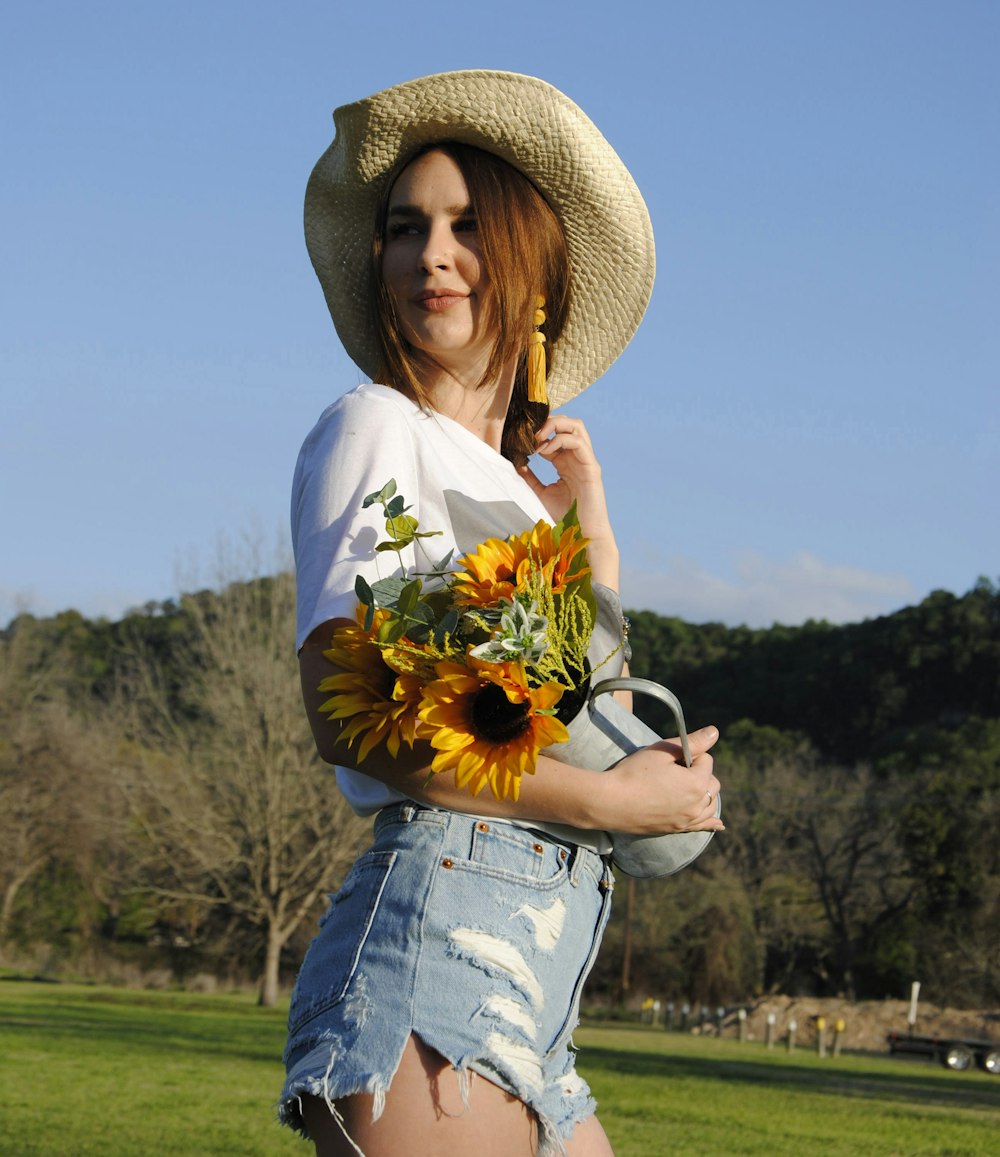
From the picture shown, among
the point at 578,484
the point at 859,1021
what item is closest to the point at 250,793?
the point at 859,1021

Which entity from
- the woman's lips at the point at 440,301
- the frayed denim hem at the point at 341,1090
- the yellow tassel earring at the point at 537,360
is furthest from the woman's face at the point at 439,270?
the frayed denim hem at the point at 341,1090

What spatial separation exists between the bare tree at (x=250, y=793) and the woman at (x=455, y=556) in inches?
991

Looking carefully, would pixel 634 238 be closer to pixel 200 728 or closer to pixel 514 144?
pixel 514 144

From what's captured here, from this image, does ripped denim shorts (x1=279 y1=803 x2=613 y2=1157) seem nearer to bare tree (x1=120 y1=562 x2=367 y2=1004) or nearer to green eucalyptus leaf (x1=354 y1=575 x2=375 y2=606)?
green eucalyptus leaf (x1=354 y1=575 x2=375 y2=606)

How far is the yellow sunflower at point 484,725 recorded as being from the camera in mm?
1554

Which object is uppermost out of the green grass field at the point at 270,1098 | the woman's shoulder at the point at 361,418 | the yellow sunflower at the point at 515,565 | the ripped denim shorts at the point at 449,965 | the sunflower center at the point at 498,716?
the woman's shoulder at the point at 361,418

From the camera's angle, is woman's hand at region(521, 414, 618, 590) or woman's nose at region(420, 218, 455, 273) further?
woman's hand at region(521, 414, 618, 590)

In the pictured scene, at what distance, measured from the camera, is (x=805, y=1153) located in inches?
299

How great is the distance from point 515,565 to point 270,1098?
825 cm

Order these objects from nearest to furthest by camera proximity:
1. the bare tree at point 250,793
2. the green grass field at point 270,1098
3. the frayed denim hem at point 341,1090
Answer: the frayed denim hem at point 341,1090 < the green grass field at point 270,1098 < the bare tree at point 250,793

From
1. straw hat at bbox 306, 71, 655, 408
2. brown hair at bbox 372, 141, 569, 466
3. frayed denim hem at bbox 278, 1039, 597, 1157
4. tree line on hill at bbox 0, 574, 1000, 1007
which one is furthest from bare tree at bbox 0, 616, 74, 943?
frayed denim hem at bbox 278, 1039, 597, 1157

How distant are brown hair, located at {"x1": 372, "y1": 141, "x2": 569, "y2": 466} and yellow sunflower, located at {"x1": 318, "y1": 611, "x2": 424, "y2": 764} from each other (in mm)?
541

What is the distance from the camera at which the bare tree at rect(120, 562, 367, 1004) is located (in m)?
27.2

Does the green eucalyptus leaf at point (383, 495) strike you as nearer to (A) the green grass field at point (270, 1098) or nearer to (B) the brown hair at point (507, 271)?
(B) the brown hair at point (507, 271)
